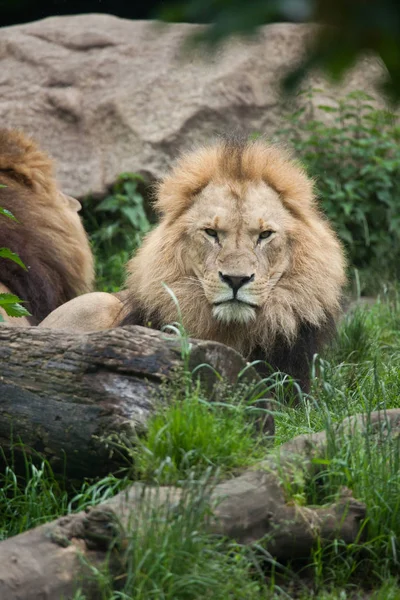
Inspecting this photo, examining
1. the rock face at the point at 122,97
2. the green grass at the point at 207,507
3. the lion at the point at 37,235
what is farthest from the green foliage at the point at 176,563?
the rock face at the point at 122,97

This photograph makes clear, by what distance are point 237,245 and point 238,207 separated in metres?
0.25

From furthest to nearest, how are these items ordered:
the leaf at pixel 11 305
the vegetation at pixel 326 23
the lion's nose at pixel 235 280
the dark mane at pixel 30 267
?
the dark mane at pixel 30 267, the lion's nose at pixel 235 280, the leaf at pixel 11 305, the vegetation at pixel 326 23

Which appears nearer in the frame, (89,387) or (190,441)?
(190,441)

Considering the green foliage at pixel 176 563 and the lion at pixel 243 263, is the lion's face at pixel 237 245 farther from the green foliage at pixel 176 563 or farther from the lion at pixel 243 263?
the green foliage at pixel 176 563

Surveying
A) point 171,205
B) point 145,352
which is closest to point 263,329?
point 171,205

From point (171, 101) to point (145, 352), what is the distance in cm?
585

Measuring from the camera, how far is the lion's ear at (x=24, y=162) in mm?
6316

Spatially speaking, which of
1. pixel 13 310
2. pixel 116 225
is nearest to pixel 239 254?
pixel 13 310

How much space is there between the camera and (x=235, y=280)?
4.59 metres

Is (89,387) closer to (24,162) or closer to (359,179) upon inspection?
(24,162)

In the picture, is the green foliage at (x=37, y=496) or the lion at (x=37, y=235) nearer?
the green foliage at (x=37, y=496)

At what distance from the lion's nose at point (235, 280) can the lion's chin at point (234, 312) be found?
0.08m

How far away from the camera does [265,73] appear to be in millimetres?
9070

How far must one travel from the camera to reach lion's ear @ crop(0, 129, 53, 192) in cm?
632
